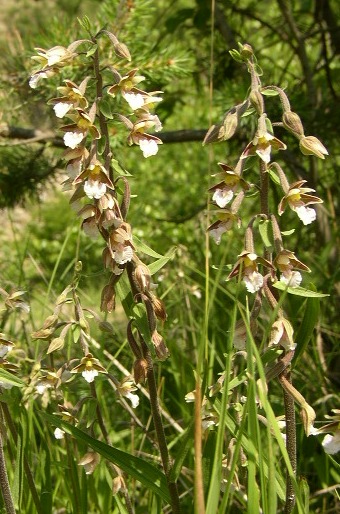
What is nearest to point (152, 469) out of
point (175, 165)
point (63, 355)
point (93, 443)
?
point (93, 443)

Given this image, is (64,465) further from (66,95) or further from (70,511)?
(66,95)

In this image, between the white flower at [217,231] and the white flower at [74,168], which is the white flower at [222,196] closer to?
the white flower at [217,231]

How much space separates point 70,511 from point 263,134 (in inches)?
41.8

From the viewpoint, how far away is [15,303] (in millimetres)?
1716

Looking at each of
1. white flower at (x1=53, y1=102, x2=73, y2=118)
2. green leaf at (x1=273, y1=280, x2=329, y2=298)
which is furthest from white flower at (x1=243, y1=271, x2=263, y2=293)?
white flower at (x1=53, y1=102, x2=73, y2=118)

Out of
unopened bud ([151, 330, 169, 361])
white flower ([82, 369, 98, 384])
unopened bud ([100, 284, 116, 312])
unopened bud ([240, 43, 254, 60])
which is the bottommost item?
white flower ([82, 369, 98, 384])

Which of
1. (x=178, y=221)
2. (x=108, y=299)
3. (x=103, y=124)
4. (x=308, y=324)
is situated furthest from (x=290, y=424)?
(x=178, y=221)

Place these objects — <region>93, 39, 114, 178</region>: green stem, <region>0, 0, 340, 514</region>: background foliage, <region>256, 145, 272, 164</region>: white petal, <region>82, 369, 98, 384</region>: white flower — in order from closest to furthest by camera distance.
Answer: <region>256, 145, 272, 164</region>: white petal, <region>93, 39, 114, 178</region>: green stem, <region>82, 369, 98, 384</region>: white flower, <region>0, 0, 340, 514</region>: background foliage

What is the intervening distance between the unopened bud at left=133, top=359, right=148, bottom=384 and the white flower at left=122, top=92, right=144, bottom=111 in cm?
44

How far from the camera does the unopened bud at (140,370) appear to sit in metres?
1.48

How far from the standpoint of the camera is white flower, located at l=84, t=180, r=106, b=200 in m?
1.37

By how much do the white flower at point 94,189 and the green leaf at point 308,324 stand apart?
39 cm

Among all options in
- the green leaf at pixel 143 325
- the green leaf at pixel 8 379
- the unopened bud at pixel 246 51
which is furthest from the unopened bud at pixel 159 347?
the unopened bud at pixel 246 51

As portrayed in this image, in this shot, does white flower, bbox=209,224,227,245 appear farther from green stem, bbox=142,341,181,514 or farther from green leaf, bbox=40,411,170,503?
green leaf, bbox=40,411,170,503
